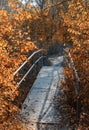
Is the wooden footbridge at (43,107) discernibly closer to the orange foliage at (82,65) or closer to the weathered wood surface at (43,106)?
the weathered wood surface at (43,106)

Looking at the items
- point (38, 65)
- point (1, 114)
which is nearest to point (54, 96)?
point (1, 114)

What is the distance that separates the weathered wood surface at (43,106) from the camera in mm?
7750

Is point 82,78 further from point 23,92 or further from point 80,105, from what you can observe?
point 23,92

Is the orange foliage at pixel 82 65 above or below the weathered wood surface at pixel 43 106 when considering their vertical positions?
above

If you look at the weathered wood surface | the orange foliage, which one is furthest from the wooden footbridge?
the orange foliage

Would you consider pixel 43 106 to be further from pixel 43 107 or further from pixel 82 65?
pixel 82 65

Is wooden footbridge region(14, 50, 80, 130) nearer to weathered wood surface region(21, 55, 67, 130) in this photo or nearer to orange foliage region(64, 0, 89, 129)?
weathered wood surface region(21, 55, 67, 130)

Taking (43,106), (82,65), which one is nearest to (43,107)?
(43,106)

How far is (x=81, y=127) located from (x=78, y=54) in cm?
292

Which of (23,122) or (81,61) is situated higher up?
(81,61)

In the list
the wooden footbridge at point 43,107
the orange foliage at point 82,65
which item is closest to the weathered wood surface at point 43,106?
the wooden footbridge at point 43,107

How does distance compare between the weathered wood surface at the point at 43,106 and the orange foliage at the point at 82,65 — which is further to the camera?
the orange foliage at the point at 82,65

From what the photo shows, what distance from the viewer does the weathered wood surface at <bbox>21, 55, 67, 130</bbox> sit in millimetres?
7750

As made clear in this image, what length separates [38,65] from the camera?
14.3 meters
